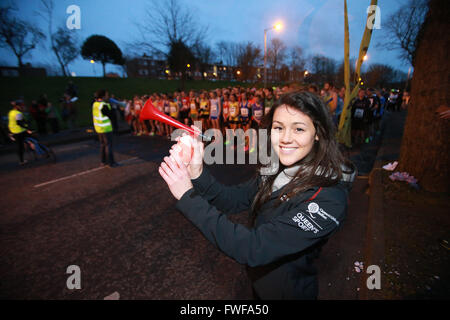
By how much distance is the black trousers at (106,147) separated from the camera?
6.20m

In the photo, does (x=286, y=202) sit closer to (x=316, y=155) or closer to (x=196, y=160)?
(x=316, y=155)

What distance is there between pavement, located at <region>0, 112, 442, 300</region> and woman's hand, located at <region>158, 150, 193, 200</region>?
5.84 feet

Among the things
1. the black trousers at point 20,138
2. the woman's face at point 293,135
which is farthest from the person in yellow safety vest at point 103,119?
the woman's face at point 293,135

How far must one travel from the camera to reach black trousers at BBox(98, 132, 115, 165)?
6195mm

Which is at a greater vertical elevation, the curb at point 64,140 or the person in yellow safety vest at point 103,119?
the person in yellow safety vest at point 103,119

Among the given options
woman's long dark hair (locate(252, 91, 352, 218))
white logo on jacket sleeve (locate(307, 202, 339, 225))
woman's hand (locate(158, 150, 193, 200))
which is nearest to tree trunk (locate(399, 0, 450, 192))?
woman's long dark hair (locate(252, 91, 352, 218))

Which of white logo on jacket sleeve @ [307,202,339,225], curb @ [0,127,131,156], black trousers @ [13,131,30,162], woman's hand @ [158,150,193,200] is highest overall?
woman's hand @ [158,150,193,200]

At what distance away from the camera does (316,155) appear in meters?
1.35

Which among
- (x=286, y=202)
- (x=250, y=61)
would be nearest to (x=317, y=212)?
(x=286, y=202)

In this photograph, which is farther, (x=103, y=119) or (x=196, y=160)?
(x=103, y=119)

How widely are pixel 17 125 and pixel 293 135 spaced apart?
859 centimetres

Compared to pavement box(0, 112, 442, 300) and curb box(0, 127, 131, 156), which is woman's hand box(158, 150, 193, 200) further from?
curb box(0, 127, 131, 156)

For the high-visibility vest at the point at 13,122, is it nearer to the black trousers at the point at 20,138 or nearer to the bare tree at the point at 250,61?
the black trousers at the point at 20,138

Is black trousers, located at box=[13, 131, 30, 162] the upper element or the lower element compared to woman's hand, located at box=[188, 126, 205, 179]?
lower
